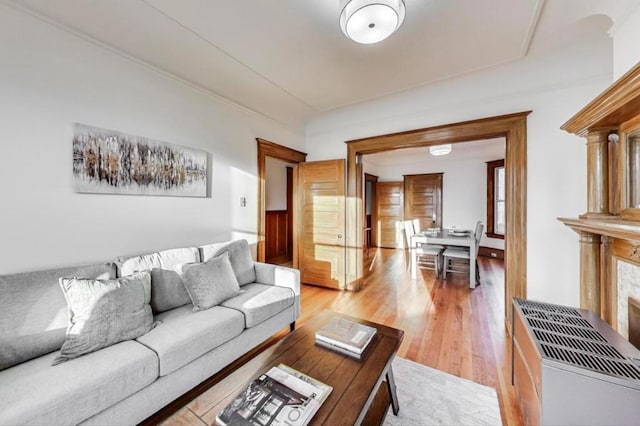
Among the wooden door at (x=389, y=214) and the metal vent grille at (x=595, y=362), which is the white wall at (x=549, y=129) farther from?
the wooden door at (x=389, y=214)

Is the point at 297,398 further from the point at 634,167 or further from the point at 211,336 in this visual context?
the point at 634,167

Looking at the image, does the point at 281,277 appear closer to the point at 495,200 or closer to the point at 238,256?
the point at 238,256

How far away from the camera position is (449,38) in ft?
6.56

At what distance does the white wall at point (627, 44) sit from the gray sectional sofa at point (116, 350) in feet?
10.1

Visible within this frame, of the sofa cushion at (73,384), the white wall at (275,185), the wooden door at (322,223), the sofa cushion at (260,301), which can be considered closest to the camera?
the sofa cushion at (73,384)

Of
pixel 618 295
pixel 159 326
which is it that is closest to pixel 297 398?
pixel 159 326

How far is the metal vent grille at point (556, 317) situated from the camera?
4.74ft

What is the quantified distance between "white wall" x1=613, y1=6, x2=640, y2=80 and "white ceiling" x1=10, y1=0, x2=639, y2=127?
7cm

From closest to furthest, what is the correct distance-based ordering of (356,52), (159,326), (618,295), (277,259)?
(618,295) → (159,326) → (356,52) → (277,259)

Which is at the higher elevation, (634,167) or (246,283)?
(634,167)

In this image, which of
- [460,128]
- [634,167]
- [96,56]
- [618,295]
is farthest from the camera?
[460,128]

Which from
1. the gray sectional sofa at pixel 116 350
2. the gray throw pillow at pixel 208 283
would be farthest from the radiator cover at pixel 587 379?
the gray throw pillow at pixel 208 283

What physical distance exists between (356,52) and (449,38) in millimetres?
768

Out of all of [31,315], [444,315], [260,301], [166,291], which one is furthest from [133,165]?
[444,315]
